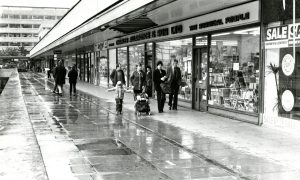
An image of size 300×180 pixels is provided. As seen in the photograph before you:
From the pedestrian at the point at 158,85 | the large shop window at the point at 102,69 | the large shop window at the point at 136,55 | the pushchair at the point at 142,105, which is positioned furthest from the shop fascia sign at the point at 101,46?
the pushchair at the point at 142,105

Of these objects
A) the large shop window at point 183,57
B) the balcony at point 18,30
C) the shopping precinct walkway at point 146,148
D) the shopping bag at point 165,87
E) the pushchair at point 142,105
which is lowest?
the shopping precinct walkway at point 146,148

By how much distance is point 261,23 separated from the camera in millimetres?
11555

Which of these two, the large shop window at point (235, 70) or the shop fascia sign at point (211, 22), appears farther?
the large shop window at point (235, 70)

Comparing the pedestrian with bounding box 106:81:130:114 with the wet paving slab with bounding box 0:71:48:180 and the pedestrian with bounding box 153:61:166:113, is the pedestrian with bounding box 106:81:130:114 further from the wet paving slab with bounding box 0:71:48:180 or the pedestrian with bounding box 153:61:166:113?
the wet paving slab with bounding box 0:71:48:180

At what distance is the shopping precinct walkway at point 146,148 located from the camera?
6977 mm

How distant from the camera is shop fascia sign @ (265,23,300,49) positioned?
10344 mm

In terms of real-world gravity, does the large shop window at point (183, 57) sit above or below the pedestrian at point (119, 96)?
above

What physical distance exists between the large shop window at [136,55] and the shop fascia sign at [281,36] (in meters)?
11.3

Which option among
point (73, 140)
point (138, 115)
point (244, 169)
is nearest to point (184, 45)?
point (138, 115)

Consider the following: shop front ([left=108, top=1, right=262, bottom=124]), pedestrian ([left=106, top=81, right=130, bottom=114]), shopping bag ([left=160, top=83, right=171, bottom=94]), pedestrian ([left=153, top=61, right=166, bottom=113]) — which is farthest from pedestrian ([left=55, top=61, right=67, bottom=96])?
shopping bag ([left=160, top=83, right=171, bottom=94])

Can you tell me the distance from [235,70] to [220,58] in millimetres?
1010

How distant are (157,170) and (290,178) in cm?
199

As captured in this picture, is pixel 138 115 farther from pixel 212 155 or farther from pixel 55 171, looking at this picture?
pixel 55 171

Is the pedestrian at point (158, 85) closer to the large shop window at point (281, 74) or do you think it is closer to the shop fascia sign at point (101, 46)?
the large shop window at point (281, 74)
